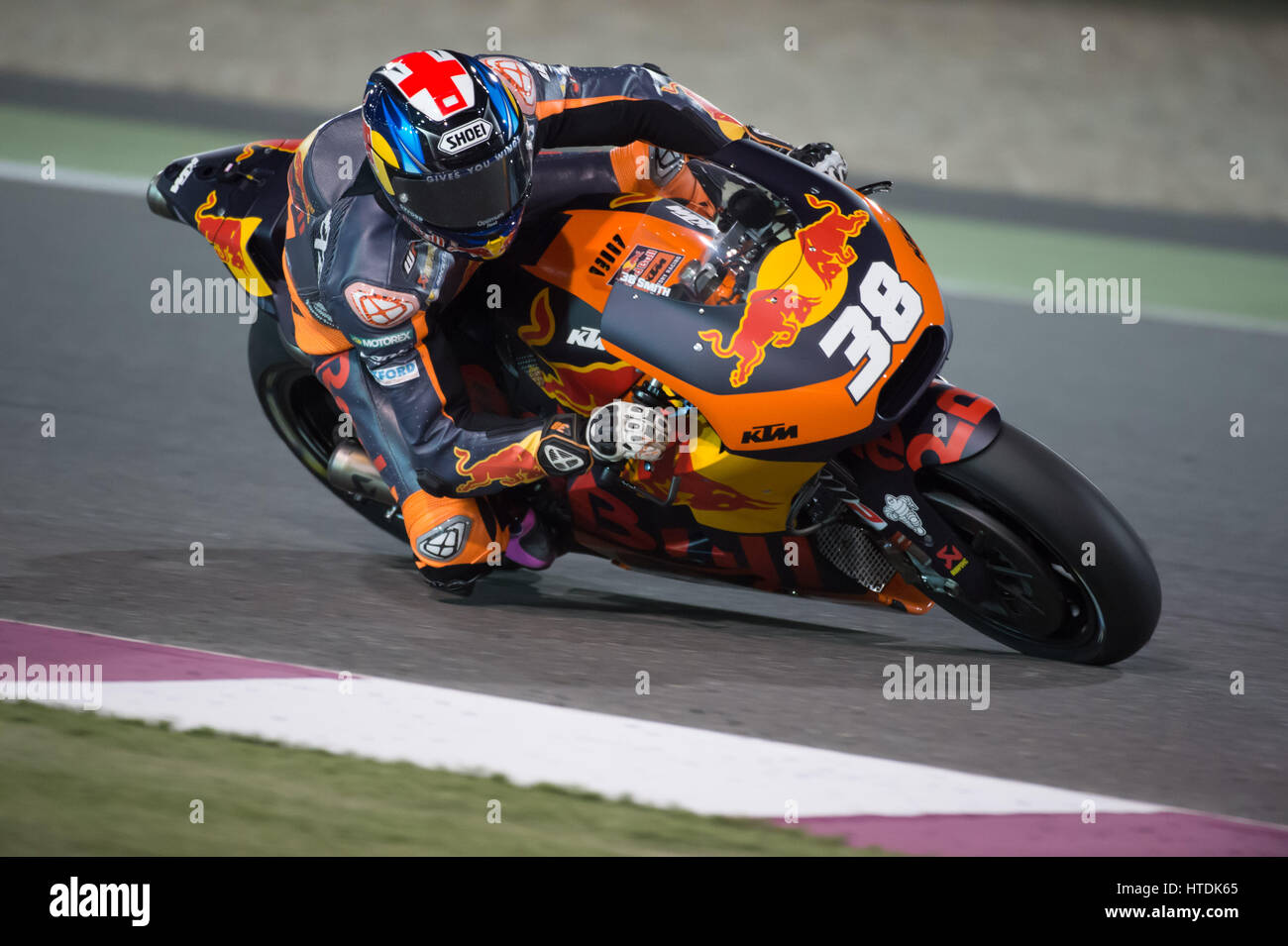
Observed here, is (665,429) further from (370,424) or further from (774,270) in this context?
(370,424)

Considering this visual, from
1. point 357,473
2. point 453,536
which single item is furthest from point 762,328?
point 357,473

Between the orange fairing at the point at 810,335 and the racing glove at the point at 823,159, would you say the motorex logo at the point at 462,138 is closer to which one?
the orange fairing at the point at 810,335

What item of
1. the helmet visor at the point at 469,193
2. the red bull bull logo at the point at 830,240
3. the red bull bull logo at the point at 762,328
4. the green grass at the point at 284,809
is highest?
the helmet visor at the point at 469,193

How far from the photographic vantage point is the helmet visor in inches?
148

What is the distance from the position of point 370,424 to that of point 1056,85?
10.2m

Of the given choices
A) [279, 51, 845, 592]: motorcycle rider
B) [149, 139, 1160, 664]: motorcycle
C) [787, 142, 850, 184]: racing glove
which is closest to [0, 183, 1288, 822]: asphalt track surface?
[149, 139, 1160, 664]: motorcycle

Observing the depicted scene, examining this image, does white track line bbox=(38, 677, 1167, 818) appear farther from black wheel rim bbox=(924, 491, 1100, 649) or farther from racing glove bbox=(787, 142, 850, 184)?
racing glove bbox=(787, 142, 850, 184)

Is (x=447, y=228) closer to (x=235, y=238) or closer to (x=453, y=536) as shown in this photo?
(x=453, y=536)

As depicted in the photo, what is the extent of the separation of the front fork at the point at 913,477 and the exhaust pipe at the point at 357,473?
63.1 inches

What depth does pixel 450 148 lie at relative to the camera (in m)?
3.72

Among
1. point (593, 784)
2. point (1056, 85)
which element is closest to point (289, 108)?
point (1056, 85)

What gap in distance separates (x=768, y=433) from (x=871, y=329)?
35 cm

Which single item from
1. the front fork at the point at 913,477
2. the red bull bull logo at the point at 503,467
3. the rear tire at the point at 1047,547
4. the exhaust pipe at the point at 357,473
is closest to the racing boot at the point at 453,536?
the red bull bull logo at the point at 503,467

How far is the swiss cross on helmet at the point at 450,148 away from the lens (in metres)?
3.74
